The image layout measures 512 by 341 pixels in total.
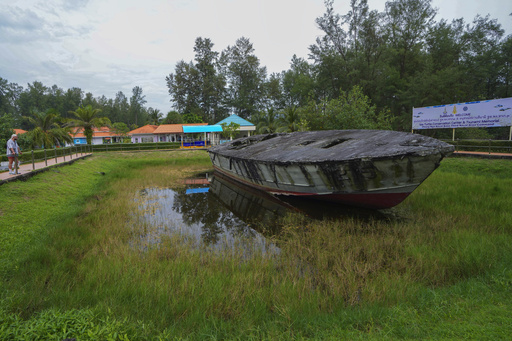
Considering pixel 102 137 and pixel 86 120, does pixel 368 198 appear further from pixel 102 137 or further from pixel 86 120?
pixel 102 137

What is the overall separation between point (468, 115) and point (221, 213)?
62.7 feet

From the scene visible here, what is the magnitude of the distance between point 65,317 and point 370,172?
23.7 feet

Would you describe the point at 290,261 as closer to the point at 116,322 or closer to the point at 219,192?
the point at 116,322

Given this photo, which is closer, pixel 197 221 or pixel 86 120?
pixel 197 221

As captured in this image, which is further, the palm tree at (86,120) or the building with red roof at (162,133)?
the building with red roof at (162,133)

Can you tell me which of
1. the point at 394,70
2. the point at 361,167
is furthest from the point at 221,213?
the point at 394,70

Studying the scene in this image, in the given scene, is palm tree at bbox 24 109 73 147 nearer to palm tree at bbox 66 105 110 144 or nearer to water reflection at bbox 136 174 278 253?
palm tree at bbox 66 105 110 144

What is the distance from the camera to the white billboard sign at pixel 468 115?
17.0m

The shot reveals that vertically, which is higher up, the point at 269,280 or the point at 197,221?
the point at 269,280

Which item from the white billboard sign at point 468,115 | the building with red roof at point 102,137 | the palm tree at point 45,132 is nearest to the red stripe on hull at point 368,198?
the white billboard sign at point 468,115

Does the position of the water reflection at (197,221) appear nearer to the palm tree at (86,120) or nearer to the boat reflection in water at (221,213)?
the boat reflection in water at (221,213)

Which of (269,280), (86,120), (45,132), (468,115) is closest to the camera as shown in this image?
(269,280)

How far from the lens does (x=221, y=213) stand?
10.4 meters

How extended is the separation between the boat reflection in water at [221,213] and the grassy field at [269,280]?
64 centimetres
